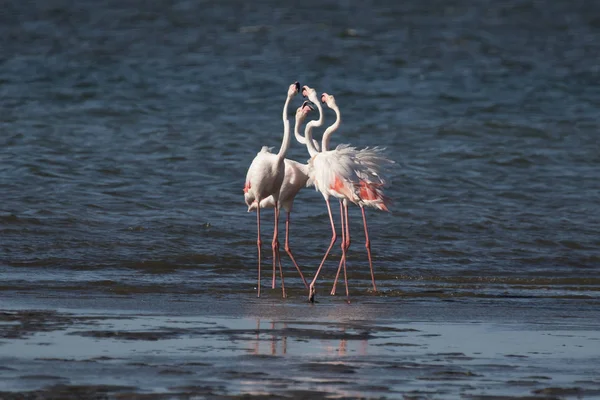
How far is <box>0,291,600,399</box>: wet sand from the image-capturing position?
6395 millimetres

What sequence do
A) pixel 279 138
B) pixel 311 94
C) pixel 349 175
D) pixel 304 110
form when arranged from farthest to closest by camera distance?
pixel 279 138 < pixel 311 94 < pixel 304 110 < pixel 349 175

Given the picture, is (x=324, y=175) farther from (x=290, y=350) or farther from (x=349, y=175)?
(x=290, y=350)

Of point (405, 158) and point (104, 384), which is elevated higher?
point (405, 158)

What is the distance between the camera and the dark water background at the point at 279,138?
13195 millimetres

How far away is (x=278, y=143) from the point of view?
69.9ft

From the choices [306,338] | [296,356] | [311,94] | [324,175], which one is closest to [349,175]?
[324,175]

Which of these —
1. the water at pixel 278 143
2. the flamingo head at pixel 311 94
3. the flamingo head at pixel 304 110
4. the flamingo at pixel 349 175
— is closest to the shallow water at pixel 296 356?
the water at pixel 278 143

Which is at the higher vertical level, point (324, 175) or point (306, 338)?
point (324, 175)

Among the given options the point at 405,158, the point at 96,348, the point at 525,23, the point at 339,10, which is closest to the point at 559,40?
the point at 525,23

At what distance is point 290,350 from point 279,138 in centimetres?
1443

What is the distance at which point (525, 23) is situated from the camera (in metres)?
39.6

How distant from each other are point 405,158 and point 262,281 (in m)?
8.68

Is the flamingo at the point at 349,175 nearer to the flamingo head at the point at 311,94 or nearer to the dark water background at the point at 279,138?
the flamingo head at the point at 311,94

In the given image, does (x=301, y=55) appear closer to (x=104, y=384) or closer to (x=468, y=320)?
(x=468, y=320)
